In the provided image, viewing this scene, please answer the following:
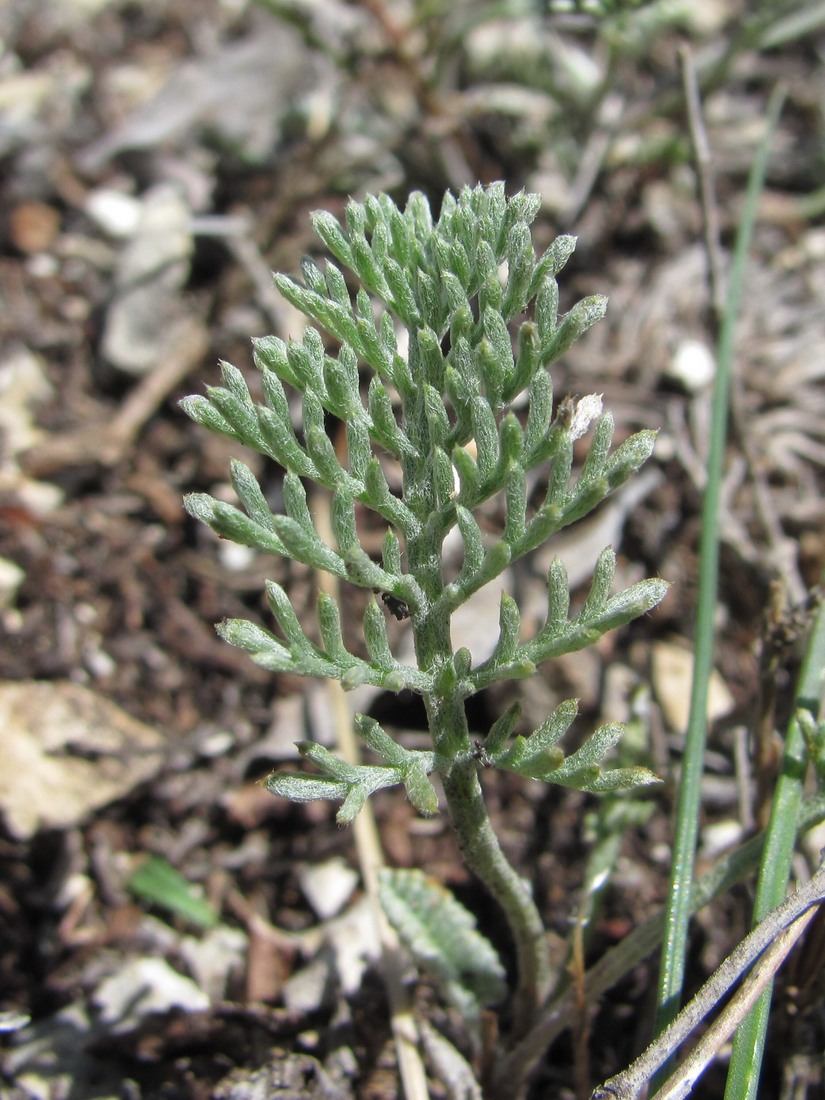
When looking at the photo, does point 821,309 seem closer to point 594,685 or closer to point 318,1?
point 594,685

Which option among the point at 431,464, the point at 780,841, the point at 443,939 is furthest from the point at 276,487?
the point at 780,841

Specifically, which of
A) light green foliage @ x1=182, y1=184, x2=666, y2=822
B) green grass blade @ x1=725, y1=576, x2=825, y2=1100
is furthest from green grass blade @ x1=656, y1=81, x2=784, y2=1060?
light green foliage @ x1=182, y1=184, x2=666, y2=822

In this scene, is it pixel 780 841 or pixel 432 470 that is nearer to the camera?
pixel 432 470

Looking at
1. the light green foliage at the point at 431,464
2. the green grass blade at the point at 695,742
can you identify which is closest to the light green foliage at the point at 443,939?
the green grass blade at the point at 695,742

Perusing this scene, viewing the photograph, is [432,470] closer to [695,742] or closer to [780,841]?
[695,742]

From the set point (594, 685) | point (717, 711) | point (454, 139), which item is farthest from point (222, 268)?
point (717, 711)

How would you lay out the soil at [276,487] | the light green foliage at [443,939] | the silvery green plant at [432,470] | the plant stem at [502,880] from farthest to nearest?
the soil at [276,487]
the light green foliage at [443,939]
the plant stem at [502,880]
the silvery green plant at [432,470]

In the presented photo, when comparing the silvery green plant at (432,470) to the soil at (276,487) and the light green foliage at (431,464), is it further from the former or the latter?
the soil at (276,487)

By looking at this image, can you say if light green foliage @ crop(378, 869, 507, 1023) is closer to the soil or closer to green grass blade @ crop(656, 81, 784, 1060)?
the soil
